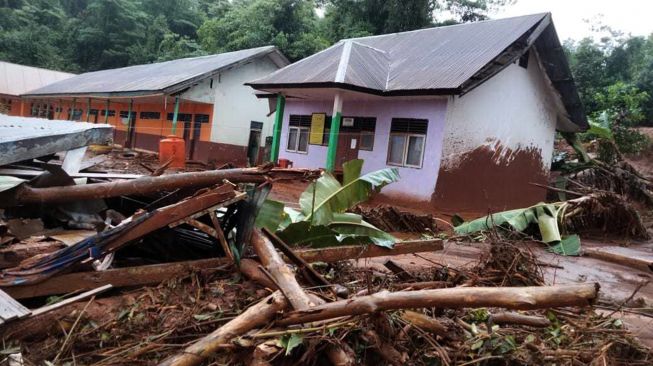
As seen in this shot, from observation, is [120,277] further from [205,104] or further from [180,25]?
[180,25]

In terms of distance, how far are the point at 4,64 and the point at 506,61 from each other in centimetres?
3509

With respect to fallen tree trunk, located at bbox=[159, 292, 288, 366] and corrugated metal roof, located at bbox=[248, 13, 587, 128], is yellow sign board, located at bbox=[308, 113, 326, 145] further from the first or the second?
fallen tree trunk, located at bbox=[159, 292, 288, 366]

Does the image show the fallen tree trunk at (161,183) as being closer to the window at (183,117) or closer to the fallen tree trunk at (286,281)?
the fallen tree trunk at (286,281)

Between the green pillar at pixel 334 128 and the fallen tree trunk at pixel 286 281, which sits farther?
the green pillar at pixel 334 128

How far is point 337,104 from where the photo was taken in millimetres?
13852

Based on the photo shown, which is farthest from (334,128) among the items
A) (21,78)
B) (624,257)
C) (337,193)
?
(21,78)

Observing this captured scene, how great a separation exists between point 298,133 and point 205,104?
589cm

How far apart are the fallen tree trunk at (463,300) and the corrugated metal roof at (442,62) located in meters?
10.2

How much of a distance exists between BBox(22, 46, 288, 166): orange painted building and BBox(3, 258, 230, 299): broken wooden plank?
52.3 ft

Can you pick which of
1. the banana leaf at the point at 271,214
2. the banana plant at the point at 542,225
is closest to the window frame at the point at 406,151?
the banana plant at the point at 542,225

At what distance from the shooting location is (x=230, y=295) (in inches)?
147

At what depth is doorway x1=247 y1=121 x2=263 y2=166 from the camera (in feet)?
72.4

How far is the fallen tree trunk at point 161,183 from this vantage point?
412cm

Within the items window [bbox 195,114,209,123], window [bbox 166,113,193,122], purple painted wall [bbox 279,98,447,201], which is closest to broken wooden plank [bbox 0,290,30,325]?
purple painted wall [bbox 279,98,447,201]
